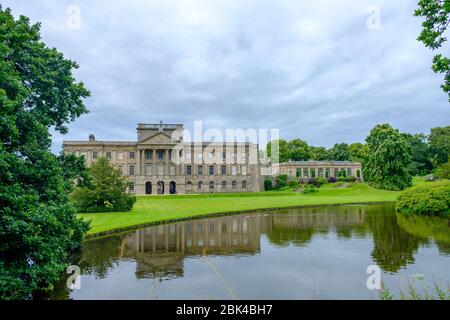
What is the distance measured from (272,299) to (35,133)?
26.0 feet

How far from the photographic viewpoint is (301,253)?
13953mm

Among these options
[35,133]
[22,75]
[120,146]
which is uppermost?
[120,146]

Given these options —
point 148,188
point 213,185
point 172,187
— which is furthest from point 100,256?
point 213,185

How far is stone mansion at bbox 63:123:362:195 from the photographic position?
62.9 m

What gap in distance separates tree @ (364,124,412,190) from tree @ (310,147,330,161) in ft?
136

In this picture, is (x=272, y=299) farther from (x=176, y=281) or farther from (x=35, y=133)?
(x=35, y=133)

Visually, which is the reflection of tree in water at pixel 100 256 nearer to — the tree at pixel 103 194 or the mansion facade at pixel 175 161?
the tree at pixel 103 194

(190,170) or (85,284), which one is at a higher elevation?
(190,170)

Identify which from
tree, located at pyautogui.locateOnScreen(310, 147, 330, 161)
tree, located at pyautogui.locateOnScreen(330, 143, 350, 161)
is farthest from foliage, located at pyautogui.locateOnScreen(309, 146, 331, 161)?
tree, located at pyautogui.locateOnScreen(330, 143, 350, 161)

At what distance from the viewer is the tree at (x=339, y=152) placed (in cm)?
10106

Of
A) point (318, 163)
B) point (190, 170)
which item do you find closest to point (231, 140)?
point (190, 170)

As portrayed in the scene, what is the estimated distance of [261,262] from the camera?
1261 centimetres

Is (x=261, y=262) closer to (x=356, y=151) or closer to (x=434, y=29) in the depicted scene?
(x=434, y=29)

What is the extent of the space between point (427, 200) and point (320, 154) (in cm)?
8256
